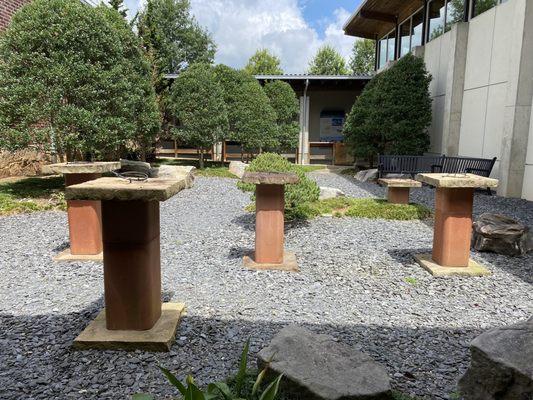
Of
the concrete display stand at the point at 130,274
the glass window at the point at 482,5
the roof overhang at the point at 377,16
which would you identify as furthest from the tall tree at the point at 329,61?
the concrete display stand at the point at 130,274

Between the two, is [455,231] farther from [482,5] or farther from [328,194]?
[482,5]

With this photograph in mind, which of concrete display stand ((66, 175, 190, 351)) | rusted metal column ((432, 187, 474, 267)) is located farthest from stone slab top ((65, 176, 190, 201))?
rusted metal column ((432, 187, 474, 267))

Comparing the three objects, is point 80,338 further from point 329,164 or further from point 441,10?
point 329,164

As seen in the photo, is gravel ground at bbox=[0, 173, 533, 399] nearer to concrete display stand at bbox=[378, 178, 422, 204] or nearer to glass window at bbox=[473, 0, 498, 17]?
concrete display stand at bbox=[378, 178, 422, 204]

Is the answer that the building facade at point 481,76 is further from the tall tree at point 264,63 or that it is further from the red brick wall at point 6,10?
the tall tree at point 264,63

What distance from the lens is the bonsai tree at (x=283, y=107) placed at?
675 inches

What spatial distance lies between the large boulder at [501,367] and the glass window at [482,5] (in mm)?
10523

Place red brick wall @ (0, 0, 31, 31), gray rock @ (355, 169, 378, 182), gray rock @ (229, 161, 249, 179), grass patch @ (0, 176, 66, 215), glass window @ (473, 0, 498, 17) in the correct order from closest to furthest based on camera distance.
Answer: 1. grass patch @ (0, 176, 66, 215)
2. glass window @ (473, 0, 498, 17)
3. red brick wall @ (0, 0, 31, 31)
4. gray rock @ (355, 169, 378, 182)
5. gray rock @ (229, 161, 249, 179)

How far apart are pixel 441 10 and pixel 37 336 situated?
46.9 ft

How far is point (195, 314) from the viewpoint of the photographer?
3.49 metres

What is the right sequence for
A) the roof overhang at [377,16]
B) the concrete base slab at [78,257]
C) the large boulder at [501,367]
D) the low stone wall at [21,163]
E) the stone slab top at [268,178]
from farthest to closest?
1. the roof overhang at [377,16]
2. the low stone wall at [21,163]
3. the concrete base slab at [78,257]
4. the stone slab top at [268,178]
5. the large boulder at [501,367]

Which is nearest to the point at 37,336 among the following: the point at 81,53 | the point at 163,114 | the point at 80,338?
the point at 80,338

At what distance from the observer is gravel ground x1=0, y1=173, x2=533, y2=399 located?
2631 millimetres

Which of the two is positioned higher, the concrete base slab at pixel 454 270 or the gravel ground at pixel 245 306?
the concrete base slab at pixel 454 270
